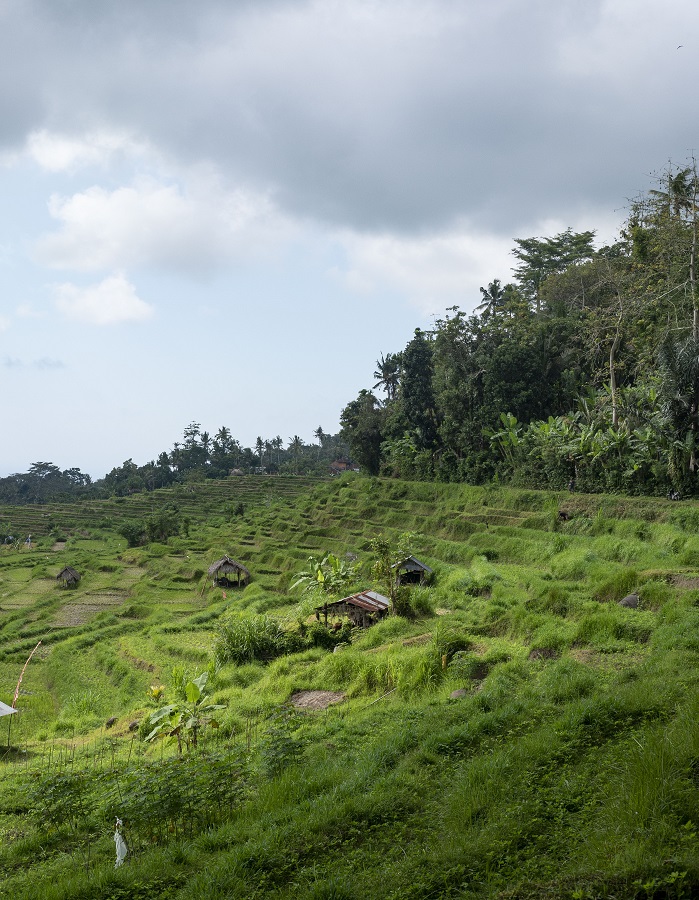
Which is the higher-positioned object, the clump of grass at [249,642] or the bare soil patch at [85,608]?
the clump of grass at [249,642]

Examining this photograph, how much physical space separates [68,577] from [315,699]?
30265mm

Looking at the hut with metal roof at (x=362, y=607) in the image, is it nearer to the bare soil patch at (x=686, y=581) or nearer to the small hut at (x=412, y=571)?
the small hut at (x=412, y=571)

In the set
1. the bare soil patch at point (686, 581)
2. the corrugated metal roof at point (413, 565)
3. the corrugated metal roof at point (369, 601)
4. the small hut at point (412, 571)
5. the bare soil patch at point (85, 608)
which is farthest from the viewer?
the bare soil patch at point (85, 608)

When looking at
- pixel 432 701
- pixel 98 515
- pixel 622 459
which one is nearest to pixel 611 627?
pixel 432 701

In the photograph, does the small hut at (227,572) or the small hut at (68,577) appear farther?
the small hut at (68,577)

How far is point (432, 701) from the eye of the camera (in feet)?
38.1

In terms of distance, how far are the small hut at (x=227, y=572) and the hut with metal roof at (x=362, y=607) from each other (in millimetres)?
14121

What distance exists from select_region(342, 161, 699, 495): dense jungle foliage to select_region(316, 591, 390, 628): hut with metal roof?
12.6 metres

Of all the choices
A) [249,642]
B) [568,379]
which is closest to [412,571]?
[249,642]

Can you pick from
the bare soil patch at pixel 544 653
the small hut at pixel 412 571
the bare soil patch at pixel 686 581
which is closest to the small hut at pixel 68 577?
the small hut at pixel 412 571

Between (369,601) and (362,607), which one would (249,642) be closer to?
(362,607)

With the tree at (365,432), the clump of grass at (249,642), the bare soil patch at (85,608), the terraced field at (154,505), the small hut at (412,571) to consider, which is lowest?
the bare soil patch at (85,608)

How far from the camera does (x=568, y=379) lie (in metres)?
34.8

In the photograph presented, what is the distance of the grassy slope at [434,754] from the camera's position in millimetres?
5727
